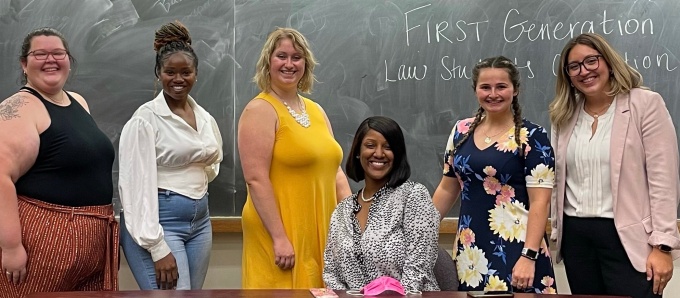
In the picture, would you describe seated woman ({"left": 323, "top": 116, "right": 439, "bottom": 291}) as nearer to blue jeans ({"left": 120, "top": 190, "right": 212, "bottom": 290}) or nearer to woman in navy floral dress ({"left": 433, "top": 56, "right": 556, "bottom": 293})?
woman in navy floral dress ({"left": 433, "top": 56, "right": 556, "bottom": 293})

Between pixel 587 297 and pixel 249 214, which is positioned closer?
pixel 587 297

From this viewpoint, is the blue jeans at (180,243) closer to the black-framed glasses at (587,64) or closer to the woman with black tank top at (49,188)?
the woman with black tank top at (49,188)

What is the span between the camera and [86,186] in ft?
9.09

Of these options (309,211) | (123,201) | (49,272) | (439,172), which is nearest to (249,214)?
(309,211)

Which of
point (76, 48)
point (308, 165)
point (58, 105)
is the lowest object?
point (308, 165)

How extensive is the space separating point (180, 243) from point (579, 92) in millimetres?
1603

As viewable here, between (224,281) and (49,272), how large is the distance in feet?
3.79

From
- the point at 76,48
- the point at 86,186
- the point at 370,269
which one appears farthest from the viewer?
the point at 76,48

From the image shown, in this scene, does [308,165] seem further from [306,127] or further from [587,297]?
[587,297]

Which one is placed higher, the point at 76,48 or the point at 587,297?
the point at 76,48

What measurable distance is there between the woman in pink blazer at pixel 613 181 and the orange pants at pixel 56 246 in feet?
5.52

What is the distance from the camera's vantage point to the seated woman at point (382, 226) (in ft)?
8.31

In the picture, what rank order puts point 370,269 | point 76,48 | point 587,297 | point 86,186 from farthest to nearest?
point 76,48, point 86,186, point 370,269, point 587,297

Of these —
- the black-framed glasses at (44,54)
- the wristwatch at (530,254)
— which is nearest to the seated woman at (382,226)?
the wristwatch at (530,254)
